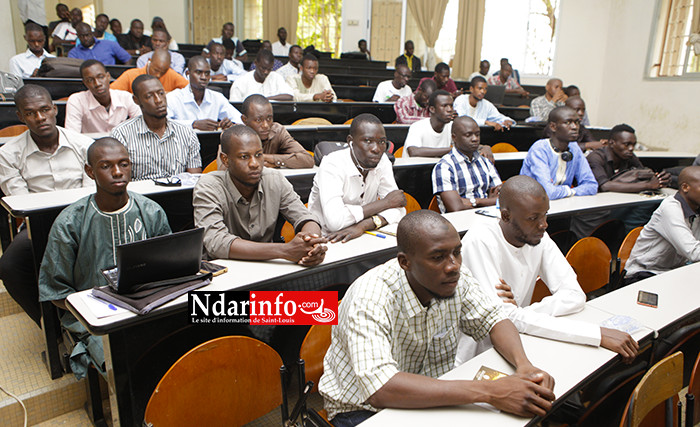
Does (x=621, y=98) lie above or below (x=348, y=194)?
above

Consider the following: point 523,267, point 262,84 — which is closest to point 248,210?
point 523,267

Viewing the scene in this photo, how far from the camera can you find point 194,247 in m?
1.89

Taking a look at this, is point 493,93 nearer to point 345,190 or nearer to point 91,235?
point 345,190

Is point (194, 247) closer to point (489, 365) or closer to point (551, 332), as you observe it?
point (489, 365)

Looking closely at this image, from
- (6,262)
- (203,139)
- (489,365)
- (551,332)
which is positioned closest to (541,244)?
(551,332)

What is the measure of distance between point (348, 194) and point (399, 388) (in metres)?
1.91

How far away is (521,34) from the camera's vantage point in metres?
11.4

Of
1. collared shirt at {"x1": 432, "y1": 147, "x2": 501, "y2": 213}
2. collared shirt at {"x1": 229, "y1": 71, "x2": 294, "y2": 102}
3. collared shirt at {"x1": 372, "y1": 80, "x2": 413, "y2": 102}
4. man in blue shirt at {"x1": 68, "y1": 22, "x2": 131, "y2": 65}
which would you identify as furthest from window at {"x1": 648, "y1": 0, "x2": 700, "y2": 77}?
man in blue shirt at {"x1": 68, "y1": 22, "x2": 131, "y2": 65}

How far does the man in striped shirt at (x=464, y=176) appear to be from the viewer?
3.65 m

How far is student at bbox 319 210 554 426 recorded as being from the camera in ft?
4.32

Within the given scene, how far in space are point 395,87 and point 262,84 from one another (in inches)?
89.3

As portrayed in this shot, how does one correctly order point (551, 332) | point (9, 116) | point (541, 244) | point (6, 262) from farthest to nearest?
point (9, 116) < point (6, 262) < point (541, 244) < point (551, 332)

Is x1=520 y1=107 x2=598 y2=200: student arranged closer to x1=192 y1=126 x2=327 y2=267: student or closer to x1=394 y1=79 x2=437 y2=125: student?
x1=192 y1=126 x2=327 y2=267: student

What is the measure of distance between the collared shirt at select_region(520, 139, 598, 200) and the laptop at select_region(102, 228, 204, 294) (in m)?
A: 2.94
